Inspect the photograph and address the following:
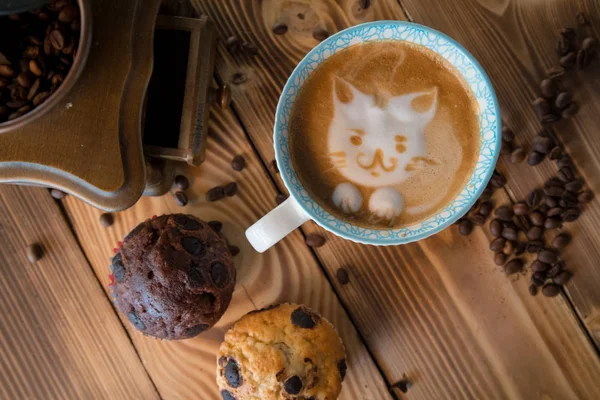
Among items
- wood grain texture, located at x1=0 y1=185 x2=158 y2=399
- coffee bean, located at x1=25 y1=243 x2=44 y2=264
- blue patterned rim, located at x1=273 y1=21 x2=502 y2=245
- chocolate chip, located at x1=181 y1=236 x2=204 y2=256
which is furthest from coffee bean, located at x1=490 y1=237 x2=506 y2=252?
coffee bean, located at x1=25 y1=243 x2=44 y2=264

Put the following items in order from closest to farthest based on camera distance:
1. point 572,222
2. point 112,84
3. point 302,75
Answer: point 112,84 → point 302,75 → point 572,222

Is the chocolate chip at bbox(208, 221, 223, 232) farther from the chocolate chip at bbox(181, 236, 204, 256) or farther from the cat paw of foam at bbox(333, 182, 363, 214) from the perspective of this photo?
the cat paw of foam at bbox(333, 182, 363, 214)

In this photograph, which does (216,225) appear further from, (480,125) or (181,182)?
(480,125)

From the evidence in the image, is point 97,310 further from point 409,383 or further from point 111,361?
point 409,383

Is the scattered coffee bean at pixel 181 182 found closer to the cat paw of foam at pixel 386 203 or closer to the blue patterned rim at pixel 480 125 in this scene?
the blue patterned rim at pixel 480 125

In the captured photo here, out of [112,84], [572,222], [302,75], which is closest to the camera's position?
[112,84]

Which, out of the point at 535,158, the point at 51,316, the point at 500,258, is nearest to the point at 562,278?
the point at 500,258

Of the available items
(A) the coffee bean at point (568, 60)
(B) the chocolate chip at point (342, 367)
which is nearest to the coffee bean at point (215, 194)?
(B) the chocolate chip at point (342, 367)

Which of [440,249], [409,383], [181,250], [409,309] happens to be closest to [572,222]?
[440,249]
